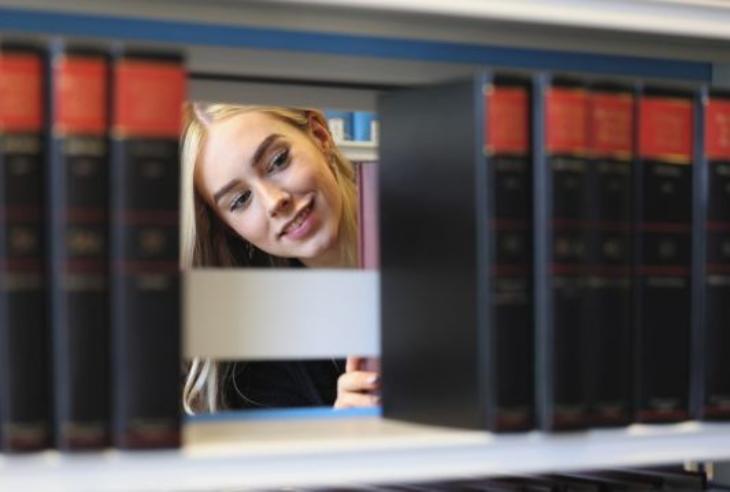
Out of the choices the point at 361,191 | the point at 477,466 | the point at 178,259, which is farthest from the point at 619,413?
the point at 361,191

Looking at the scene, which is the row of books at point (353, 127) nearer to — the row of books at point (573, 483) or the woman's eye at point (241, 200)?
the woman's eye at point (241, 200)

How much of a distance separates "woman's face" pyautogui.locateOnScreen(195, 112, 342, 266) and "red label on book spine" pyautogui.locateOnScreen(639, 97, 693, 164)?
1066mm

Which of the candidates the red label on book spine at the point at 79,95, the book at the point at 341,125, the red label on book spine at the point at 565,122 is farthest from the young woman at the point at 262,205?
the red label on book spine at the point at 79,95

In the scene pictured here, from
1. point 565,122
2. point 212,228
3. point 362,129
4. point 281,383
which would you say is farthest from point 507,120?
point 362,129

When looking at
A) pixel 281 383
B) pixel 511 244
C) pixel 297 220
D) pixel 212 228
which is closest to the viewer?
pixel 511 244

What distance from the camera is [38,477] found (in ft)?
2.45

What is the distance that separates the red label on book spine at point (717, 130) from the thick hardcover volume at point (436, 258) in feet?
0.79

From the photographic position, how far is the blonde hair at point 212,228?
203cm

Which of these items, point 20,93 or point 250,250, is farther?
point 250,250

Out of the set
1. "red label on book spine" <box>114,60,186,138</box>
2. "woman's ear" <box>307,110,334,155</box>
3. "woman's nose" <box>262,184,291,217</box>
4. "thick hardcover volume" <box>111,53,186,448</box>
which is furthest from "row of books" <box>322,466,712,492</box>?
"woman's ear" <box>307,110,334,155</box>

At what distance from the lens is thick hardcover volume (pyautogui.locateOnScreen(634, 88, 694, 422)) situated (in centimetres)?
92

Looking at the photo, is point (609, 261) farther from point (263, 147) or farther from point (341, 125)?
point (341, 125)

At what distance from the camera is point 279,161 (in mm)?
1930

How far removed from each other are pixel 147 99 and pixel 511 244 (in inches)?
12.5
